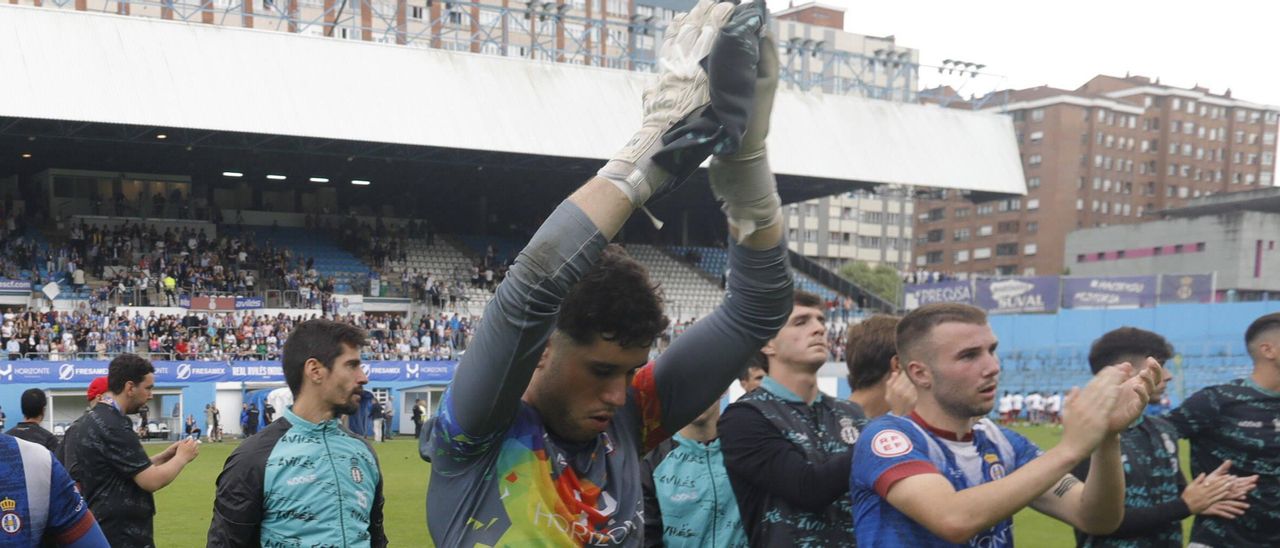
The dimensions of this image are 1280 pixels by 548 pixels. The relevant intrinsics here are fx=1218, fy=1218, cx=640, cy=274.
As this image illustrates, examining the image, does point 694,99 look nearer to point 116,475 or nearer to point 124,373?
point 116,475

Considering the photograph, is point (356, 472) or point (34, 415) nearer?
point (356, 472)

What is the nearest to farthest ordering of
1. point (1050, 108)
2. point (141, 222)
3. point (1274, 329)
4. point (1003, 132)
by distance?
point (1274, 329) < point (141, 222) < point (1003, 132) < point (1050, 108)

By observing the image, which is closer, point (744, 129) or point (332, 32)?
point (744, 129)

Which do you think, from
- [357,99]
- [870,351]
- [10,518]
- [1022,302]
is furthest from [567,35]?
[10,518]

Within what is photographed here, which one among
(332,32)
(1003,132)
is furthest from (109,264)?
(1003,132)

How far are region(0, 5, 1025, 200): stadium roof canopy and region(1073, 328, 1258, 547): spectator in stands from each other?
27.6 m

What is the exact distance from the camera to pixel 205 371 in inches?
1147

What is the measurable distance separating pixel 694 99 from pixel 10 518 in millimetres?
2558

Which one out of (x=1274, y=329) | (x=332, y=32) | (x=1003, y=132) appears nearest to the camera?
(x=1274, y=329)

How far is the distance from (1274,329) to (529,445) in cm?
507

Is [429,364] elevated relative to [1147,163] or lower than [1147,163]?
lower

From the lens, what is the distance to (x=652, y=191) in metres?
2.27

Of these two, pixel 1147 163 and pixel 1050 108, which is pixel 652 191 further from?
pixel 1147 163

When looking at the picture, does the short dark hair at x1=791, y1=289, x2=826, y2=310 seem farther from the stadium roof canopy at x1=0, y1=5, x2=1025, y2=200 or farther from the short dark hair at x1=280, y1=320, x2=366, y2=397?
the stadium roof canopy at x1=0, y1=5, x2=1025, y2=200
